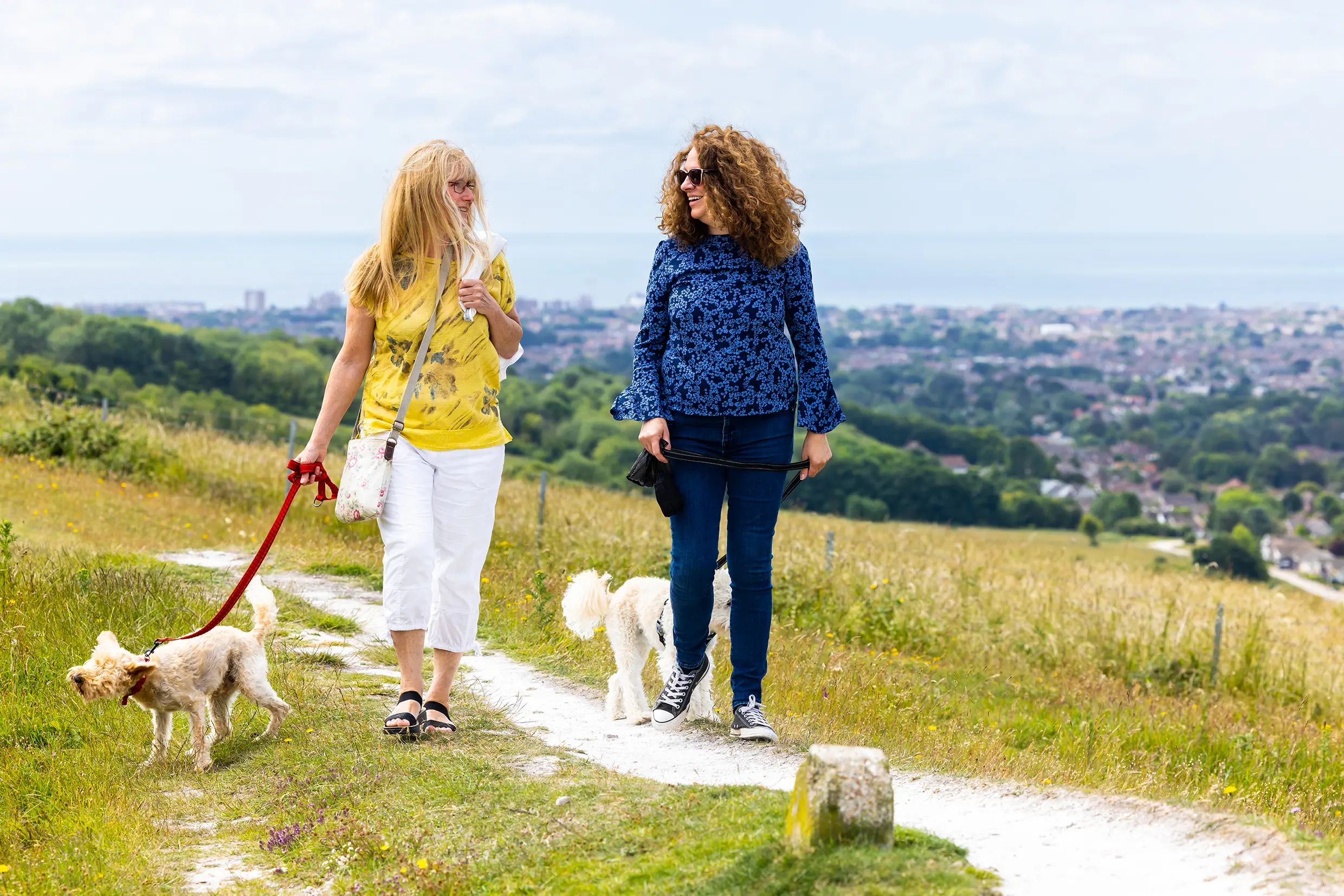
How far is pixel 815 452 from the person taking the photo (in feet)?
16.7

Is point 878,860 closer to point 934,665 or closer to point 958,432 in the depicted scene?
point 934,665

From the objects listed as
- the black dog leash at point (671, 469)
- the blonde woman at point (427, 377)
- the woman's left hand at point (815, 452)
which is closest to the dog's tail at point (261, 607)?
the blonde woman at point (427, 377)

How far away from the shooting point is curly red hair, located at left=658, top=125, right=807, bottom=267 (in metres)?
4.87

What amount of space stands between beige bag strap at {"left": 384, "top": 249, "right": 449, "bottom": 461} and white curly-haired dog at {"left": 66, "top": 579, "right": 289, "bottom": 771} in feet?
3.56

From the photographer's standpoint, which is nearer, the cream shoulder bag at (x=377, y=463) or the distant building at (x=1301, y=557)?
the cream shoulder bag at (x=377, y=463)

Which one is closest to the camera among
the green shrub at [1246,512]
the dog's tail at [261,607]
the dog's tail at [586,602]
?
the dog's tail at [261,607]

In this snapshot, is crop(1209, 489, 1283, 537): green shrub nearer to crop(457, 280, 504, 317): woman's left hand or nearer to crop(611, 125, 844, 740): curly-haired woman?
crop(611, 125, 844, 740): curly-haired woman

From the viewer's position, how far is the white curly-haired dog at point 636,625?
5.52 metres

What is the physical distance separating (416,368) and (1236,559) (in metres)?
36.9

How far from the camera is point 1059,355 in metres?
161

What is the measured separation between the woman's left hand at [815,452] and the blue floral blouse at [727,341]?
0.04 m

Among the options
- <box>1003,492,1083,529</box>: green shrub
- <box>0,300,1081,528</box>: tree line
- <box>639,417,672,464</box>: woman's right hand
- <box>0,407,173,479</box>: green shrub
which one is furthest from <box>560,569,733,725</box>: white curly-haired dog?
<box>1003,492,1083,529</box>: green shrub

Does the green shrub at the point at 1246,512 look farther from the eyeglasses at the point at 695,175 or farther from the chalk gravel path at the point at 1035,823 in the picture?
the eyeglasses at the point at 695,175

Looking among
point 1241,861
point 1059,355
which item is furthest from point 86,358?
point 1059,355
